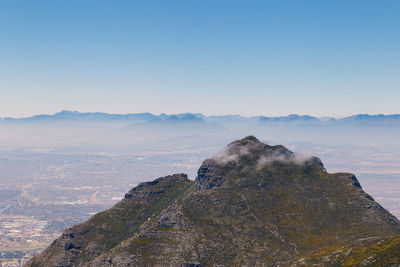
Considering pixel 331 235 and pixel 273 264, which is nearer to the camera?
pixel 273 264

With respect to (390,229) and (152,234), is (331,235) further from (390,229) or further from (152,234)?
(152,234)

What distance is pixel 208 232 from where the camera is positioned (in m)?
173

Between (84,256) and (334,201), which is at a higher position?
(334,201)

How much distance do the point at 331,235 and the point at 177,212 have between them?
64.9m

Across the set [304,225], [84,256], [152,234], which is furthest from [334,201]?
[84,256]

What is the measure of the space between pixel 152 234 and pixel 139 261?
15.3 meters

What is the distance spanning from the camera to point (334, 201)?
19400 centimetres

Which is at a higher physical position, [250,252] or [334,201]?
[334,201]

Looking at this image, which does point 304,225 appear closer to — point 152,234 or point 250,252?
point 250,252

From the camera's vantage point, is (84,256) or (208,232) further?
(84,256)

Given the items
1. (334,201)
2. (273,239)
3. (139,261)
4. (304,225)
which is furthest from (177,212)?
(334,201)

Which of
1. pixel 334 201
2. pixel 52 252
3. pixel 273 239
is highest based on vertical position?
pixel 334 201

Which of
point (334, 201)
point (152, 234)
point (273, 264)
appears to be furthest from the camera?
point (334, 201)

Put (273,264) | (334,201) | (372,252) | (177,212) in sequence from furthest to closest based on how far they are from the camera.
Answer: (334,201)
(177,212)
(273,264)
(372,252)
